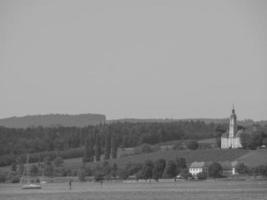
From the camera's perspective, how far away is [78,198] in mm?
111875

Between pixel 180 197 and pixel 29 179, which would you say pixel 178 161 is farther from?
pixel 180 197

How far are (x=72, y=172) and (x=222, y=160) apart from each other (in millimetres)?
25136

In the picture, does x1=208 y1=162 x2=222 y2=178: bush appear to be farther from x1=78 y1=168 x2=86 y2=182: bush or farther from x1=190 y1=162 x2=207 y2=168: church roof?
x1=78 y1=168 x2=86 y2=182: bush

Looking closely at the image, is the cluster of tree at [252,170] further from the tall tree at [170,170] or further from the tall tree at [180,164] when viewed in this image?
the tall tree at [170,170]

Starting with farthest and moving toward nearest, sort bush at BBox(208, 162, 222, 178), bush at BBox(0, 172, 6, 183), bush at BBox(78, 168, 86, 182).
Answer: bush at BBox(0, 172, 6, 183) < bush at BBox(78, 168, 86, 182) < bush at BBox(208, 162, 222, 178)

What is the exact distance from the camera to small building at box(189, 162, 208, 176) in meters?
182

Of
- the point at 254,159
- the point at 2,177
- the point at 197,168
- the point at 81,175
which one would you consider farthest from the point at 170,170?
the point at 2,177

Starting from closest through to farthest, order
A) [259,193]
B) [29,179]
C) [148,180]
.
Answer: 1. [259,193]
2. [148,180]
3. [29,179]

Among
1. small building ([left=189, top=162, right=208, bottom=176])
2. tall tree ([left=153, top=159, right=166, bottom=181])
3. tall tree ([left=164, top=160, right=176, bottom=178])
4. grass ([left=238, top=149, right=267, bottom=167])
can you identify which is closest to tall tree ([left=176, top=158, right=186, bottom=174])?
small building ([left=189, top=162, right=208, bottom=176])

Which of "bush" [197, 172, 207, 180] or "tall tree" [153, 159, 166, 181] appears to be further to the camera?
"tall tree" [153, 159, 166, 181]

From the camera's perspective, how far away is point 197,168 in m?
186

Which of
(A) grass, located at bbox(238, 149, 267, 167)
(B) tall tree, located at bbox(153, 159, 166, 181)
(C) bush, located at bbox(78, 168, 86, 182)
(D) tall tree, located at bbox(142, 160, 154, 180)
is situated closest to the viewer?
(B) tall tree, located at bbox(153, 159, 166, 181)

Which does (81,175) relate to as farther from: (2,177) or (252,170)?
(252,170)

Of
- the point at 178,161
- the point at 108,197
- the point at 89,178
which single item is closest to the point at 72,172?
the point at 89,178
